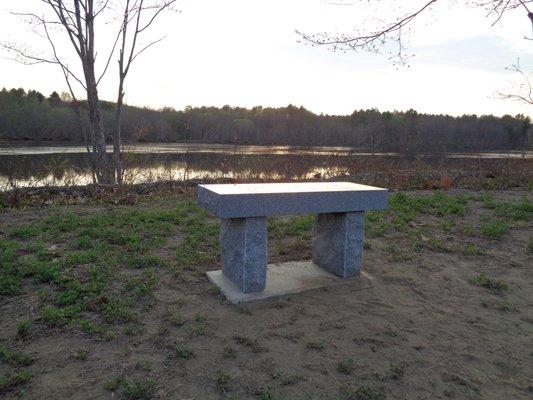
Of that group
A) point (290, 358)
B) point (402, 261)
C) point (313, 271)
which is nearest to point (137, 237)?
point (313, 271)

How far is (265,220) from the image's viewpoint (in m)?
3.54

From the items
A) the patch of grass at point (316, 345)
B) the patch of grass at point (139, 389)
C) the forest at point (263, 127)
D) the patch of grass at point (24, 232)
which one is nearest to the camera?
the patch of grass at point (139, 389)

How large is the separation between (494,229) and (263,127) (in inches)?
1377

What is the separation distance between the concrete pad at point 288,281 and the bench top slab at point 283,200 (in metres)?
0.71

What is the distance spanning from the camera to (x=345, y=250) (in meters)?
3.98

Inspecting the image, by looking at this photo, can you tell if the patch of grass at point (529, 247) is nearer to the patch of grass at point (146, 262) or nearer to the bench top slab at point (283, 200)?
the bench top slab at point (283, 200)

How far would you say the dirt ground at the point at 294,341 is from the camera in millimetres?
2406

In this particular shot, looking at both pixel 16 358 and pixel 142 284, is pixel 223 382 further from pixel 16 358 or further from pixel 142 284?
pixel 142 284

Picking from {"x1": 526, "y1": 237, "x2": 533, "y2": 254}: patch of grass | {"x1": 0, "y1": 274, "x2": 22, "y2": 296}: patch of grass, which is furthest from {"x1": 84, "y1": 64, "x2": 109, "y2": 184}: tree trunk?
{"x1": 526, "y1": 237, "x2": 533, "y2": 254}: patch of grass

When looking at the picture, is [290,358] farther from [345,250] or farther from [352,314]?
[345,250]

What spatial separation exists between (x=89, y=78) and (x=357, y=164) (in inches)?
327

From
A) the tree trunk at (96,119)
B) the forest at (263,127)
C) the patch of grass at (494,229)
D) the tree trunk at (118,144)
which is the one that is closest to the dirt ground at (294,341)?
the patch of grass at (494,229)

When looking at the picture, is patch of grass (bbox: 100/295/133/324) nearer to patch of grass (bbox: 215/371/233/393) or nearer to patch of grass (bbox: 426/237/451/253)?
patch of grass (bbox: 215/371/233/393)

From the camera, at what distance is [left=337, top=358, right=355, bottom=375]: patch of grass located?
2.57 m
